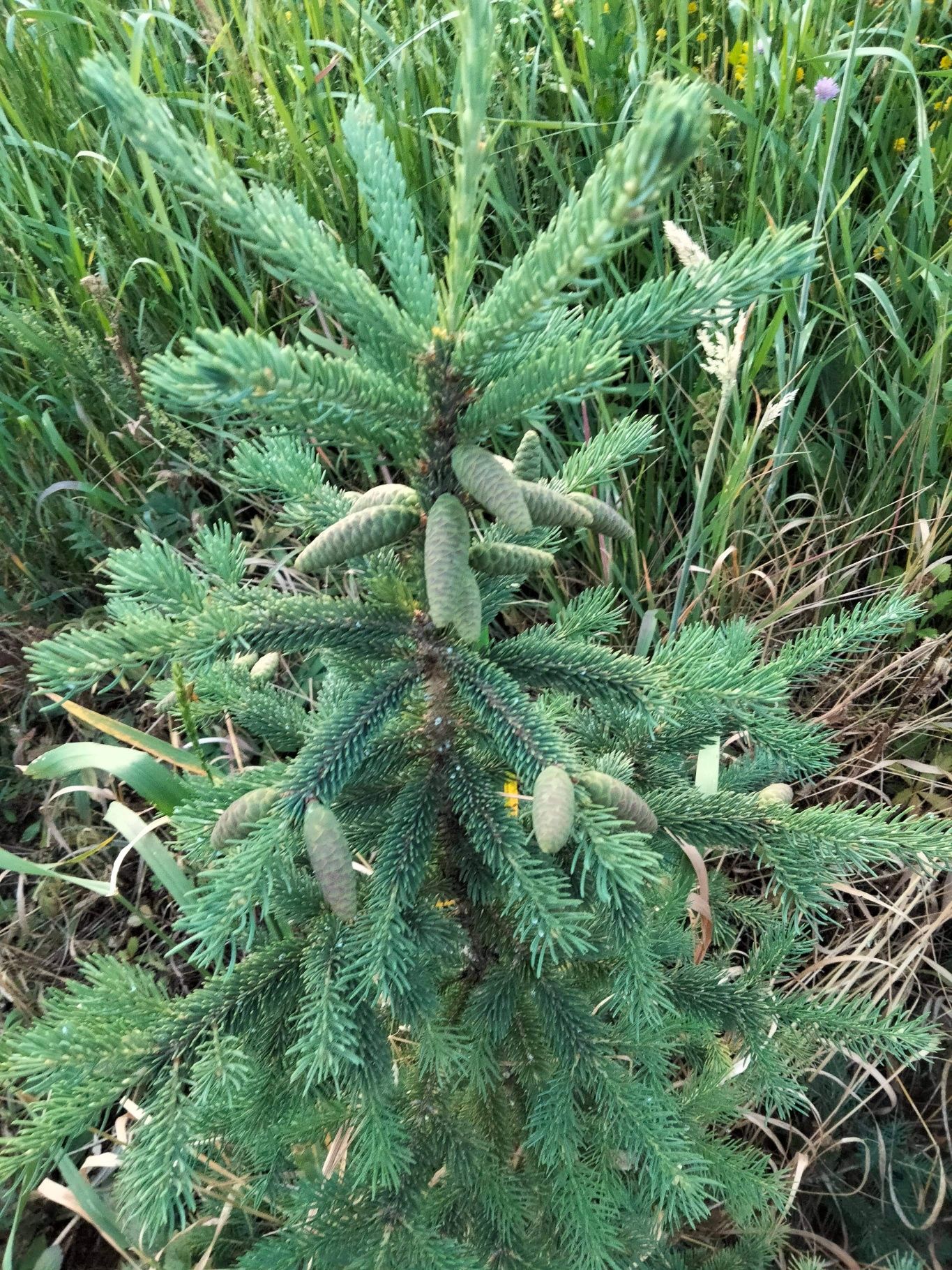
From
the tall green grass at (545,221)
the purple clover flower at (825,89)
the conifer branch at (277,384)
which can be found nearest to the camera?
the conifer branch at (277,384)

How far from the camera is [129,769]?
47.6 inches

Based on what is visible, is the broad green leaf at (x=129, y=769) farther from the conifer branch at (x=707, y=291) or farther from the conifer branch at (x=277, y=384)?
the conifer branch at (x=707, y=291)

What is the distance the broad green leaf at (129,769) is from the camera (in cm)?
121

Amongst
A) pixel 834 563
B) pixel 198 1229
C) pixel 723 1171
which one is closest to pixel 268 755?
pixel 198 1229

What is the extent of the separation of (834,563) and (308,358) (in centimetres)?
143

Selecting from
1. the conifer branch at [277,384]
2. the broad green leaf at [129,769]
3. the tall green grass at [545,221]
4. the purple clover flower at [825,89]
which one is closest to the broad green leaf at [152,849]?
the broad green leaf at [129,769]

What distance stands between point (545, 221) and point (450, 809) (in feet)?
4.60

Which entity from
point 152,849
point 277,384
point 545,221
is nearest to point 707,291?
point 277,384

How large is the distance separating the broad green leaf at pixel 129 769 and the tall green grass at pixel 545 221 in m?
0.55

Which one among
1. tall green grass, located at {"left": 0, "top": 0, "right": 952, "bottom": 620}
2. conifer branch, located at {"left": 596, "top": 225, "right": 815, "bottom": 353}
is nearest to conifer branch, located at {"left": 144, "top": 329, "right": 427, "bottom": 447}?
conifer branch, located at {"left": 596, "top": 225, "right": 815, "bottom": 353}

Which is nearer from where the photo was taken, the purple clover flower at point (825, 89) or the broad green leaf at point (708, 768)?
the broad green leaf at point (708, 768)

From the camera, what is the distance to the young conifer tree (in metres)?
0.56

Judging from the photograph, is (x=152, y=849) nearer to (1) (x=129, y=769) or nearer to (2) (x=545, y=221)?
(1) (x=129, y=769)

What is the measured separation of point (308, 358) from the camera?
0.51 metres
